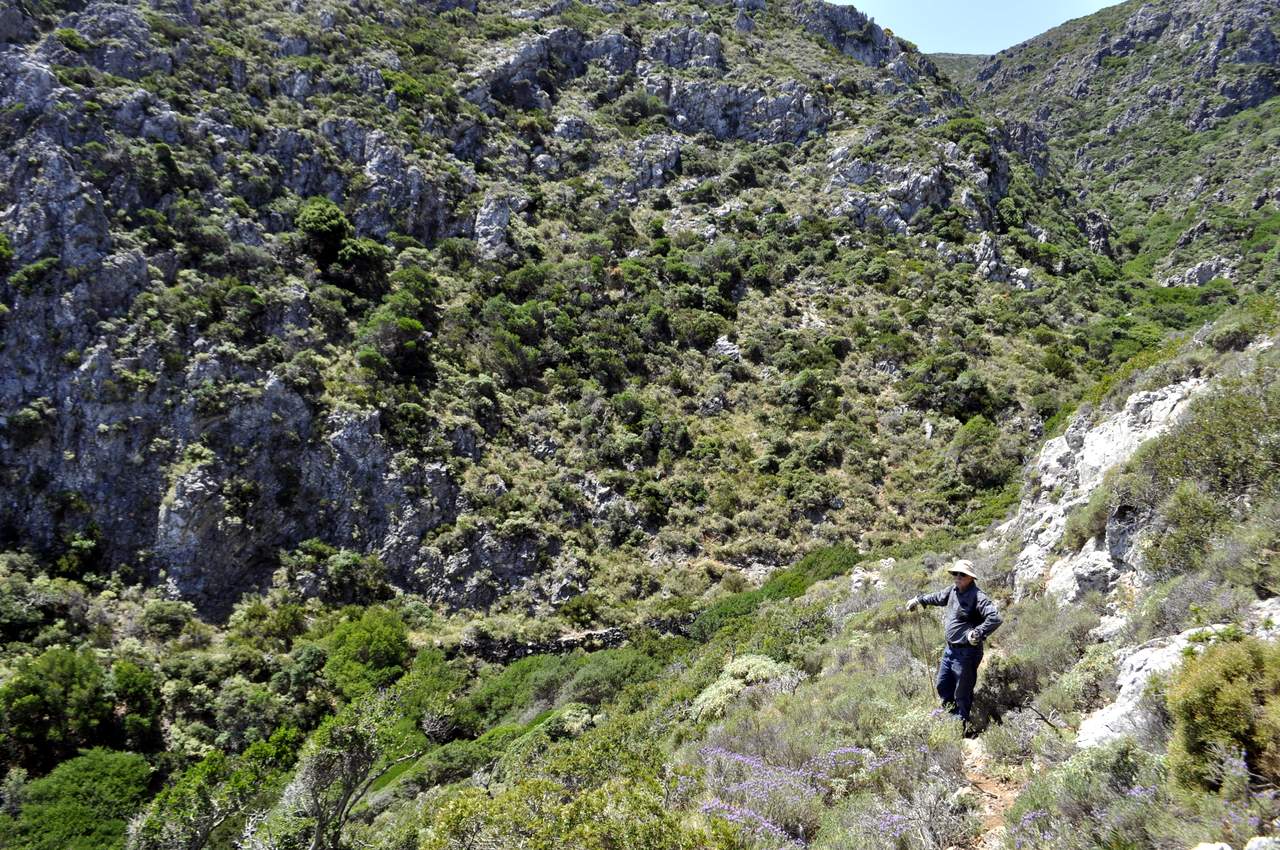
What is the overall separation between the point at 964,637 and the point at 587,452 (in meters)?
20.7

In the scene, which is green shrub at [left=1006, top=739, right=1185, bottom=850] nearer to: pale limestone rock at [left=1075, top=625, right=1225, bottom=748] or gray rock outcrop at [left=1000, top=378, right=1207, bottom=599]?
pale limestone rock at [left=1075, top=625, right=1225, bottom=748]

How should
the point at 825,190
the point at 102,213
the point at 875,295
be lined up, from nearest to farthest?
the point at 102,213 → the point at 875,295 → the point at 825,190

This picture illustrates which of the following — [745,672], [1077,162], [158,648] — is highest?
[1077,162]

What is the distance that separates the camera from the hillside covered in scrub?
15.9 feet

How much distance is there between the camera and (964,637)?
17.1 ft

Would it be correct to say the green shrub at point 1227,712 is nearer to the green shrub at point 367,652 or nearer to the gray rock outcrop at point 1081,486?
the gray rock outcrop at point 1081,486

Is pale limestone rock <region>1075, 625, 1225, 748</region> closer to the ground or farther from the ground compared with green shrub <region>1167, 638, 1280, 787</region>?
closer to the ground

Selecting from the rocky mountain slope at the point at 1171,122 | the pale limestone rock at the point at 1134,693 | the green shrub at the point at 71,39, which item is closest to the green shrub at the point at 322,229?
the green shrub at the point at 71,39

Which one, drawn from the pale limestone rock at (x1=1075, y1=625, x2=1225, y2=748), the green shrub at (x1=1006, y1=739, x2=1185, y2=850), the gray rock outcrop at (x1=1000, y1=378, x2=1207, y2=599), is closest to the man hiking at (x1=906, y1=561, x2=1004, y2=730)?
the pale limestone rock at (x1=1075, y1=625, x2=1225, y2=748)

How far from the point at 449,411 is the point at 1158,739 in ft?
79.8

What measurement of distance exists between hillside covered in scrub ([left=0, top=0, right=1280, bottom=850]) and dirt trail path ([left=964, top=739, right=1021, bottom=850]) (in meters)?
0.03

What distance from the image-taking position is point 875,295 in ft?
106

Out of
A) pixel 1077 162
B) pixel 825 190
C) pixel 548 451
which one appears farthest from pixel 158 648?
pixel 1077 162

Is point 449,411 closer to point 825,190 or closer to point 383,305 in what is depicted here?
point 383,305
